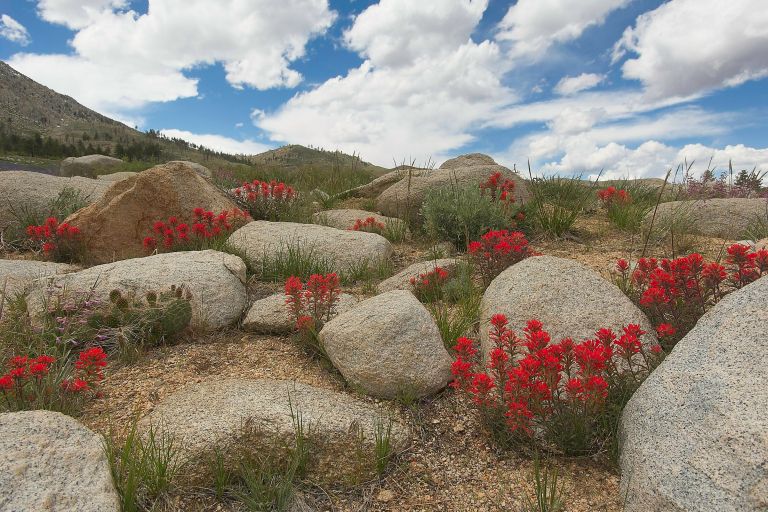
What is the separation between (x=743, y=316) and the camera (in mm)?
2309

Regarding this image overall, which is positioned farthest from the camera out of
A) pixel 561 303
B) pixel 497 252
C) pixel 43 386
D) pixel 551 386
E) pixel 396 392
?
pixel 497 252

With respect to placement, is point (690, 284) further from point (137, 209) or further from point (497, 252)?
point (137, 209)

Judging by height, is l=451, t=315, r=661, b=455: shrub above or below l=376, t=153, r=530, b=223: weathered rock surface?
below

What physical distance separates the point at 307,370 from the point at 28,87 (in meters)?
131

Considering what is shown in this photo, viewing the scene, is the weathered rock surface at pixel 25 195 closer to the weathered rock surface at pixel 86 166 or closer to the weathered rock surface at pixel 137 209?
the weathered rock surface at pixel 137 209

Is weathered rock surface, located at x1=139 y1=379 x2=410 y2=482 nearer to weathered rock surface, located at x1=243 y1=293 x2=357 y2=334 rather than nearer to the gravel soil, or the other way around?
the gravel soil

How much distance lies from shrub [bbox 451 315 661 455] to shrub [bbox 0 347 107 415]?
2288 mm

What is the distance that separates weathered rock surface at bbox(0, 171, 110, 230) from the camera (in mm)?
6961

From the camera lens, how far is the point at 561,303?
3.28m

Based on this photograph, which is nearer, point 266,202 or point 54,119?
point 266,202

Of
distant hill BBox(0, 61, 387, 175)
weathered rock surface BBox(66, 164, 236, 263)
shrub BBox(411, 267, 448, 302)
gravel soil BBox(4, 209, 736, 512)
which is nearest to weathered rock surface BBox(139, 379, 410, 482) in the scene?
gravel soil BBox(4, 209, 736, 512)

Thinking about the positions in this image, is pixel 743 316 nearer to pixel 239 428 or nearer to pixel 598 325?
pixel 598 325

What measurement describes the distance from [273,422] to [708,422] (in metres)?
2.16

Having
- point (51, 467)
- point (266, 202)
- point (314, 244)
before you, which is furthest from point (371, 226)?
point (51, 467)
